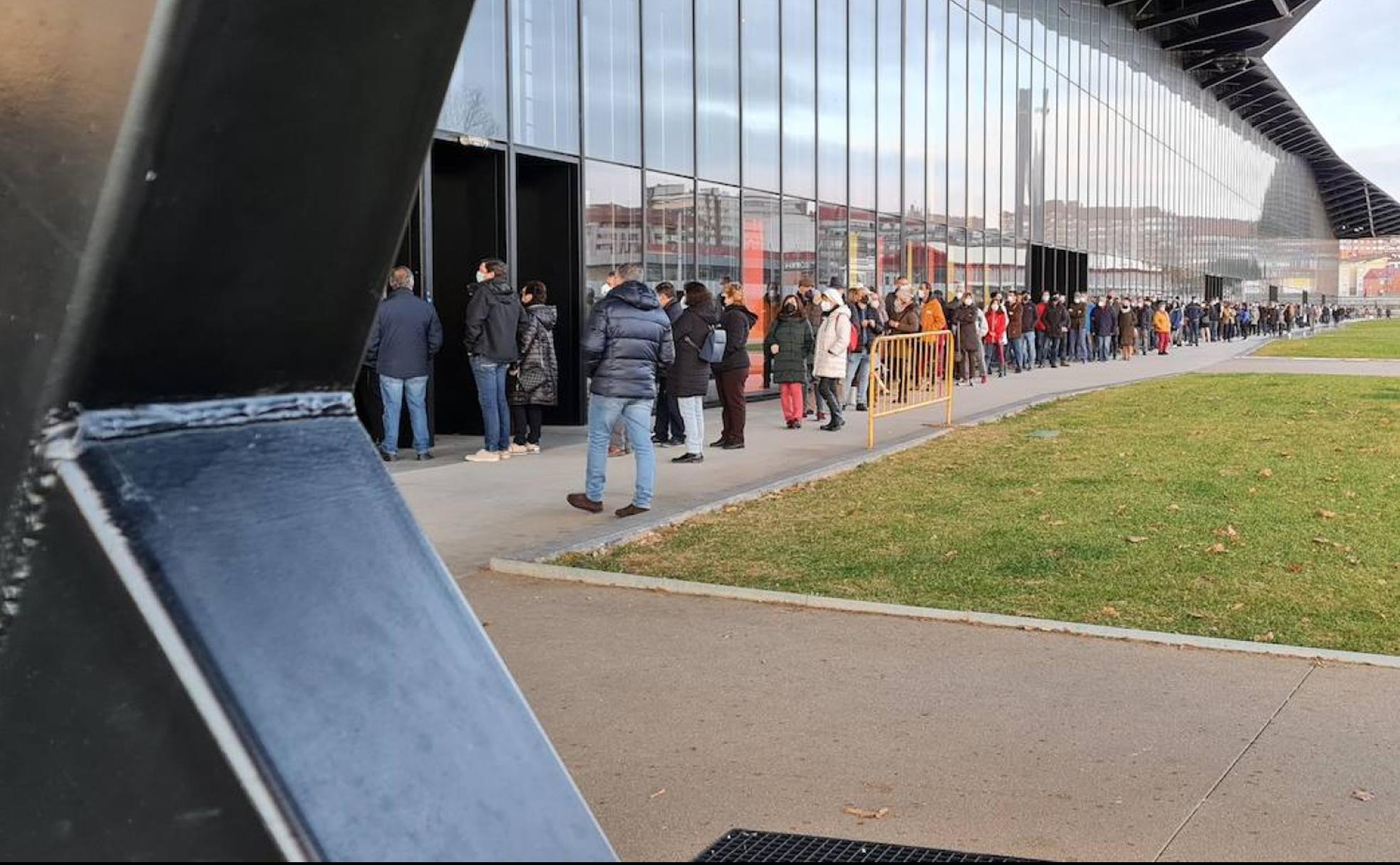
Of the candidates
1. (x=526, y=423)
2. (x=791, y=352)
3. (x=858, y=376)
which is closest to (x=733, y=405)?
(x=791, y=352)

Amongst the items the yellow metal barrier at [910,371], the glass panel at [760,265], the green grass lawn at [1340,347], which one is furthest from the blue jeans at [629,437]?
the green grass lawn at [1340,347]

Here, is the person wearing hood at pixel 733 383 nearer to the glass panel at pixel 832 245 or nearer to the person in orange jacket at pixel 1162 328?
the glass panel at pixel 832 245

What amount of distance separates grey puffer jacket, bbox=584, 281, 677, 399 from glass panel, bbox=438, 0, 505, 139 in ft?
14.1

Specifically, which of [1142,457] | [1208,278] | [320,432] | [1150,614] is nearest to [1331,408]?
[1142,457]

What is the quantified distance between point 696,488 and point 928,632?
16.1 ft

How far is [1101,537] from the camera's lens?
8867 millimetres

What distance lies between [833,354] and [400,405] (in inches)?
209

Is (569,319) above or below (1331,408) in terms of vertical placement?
above

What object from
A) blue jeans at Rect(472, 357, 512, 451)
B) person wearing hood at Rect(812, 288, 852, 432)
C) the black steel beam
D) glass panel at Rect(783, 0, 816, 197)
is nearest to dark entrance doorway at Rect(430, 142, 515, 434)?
blue jeans at Rect(472, 357, 512, 451)

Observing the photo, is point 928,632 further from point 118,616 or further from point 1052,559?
point 118,616

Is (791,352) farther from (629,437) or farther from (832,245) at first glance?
(832,245)

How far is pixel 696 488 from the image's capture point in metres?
11.2

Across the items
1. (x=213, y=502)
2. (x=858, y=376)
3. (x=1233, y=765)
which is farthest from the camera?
(x=858, y=376)

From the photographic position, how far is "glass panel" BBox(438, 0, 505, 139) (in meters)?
13.7
